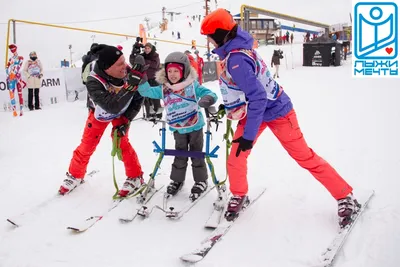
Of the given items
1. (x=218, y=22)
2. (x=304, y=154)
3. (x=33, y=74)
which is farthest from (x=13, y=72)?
(x=304, y=154)

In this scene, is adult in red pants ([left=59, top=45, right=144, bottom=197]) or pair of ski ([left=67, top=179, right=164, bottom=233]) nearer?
pair of ski ([left=67, top=179, right=164, bottom=233])

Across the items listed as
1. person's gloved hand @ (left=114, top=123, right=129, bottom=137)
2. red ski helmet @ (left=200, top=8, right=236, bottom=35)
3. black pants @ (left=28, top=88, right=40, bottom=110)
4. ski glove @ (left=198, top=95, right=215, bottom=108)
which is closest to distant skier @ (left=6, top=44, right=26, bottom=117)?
black pants @ (left=28, top=88, right=40, bottom=110)

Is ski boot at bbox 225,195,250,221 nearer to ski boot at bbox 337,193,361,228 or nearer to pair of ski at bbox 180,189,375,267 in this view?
pair of ski at bbox 180,189,375,267

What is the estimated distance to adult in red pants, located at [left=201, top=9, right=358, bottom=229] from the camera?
2.85 m

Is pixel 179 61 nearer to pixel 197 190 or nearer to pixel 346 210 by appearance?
pixel 197 190

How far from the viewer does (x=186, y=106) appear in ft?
11.9

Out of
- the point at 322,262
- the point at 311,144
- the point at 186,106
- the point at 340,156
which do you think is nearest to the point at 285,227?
the point at 322,262

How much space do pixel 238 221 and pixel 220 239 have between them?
0.38 meters

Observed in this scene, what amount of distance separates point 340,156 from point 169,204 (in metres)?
2.74

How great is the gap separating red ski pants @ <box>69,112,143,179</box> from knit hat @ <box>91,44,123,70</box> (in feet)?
2.14

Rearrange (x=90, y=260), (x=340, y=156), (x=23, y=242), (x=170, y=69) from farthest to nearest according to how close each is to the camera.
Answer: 1. (x=340, y=156)
2. (x=170, y=69)
3. (x=23, y=242)
4. (x=90, y=260)

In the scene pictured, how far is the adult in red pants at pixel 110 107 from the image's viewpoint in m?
3.55

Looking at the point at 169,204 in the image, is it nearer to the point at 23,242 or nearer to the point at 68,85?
the point at 23,242

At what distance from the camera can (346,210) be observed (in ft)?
10.0
